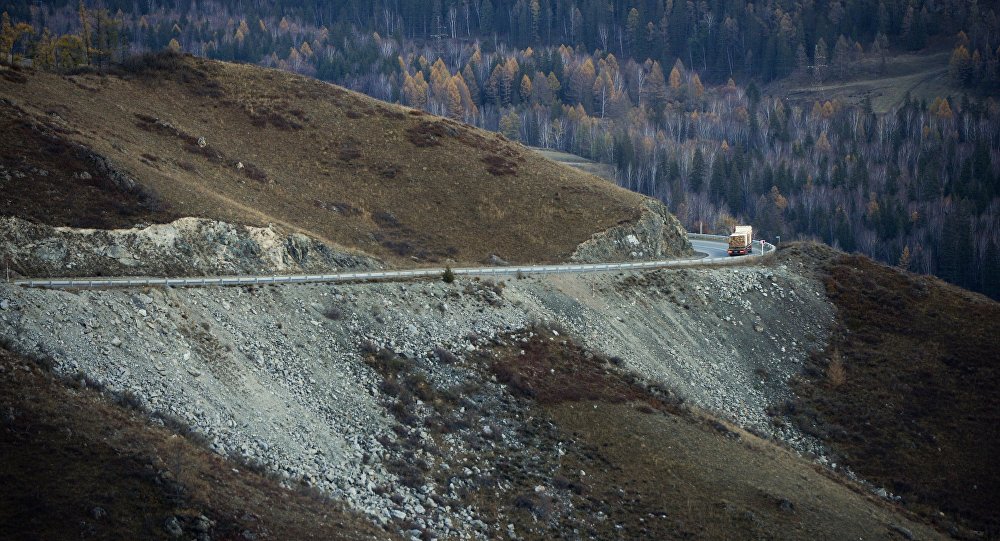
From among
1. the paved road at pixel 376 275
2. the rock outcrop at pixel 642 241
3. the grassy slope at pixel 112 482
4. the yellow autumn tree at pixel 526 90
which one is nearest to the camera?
the grassy slope at pixel 112 482

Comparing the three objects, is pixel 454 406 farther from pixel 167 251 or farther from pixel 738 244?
pixel 738 244

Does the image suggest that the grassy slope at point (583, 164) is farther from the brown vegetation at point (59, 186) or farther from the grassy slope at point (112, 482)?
the grassy slope at point (112, 482)

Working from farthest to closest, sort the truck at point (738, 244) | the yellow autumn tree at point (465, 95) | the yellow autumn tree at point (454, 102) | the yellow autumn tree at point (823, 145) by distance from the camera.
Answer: the yellow autumn tree at point (465, 95), the yellow autumn tree at point (823, 145), the yellow autumn tree at point (454, 102), the truck at point (738, 244)

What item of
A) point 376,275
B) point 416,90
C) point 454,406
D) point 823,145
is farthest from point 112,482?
point 823,145

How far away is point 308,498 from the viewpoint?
98.7ft

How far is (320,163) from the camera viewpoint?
232 feet

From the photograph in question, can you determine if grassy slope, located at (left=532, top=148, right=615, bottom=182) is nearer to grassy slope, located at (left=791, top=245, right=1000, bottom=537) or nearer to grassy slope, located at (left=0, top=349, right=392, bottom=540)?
grassy slope, located at (left=791, top=245, right=1000, bottom=537)

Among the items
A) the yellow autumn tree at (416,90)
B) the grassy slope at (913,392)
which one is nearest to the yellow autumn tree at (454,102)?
the yellow autumn tree at (416,90)

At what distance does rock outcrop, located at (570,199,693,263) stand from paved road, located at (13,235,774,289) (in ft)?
6.51

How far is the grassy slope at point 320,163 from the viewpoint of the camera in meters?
59.5

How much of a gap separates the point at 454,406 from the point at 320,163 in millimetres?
35390

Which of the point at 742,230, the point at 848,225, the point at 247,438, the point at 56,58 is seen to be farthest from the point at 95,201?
the point at 848,225

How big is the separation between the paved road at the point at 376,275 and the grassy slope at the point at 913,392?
9.51 meters

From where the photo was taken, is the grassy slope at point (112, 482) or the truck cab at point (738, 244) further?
the truck cab at point (738, 244)
